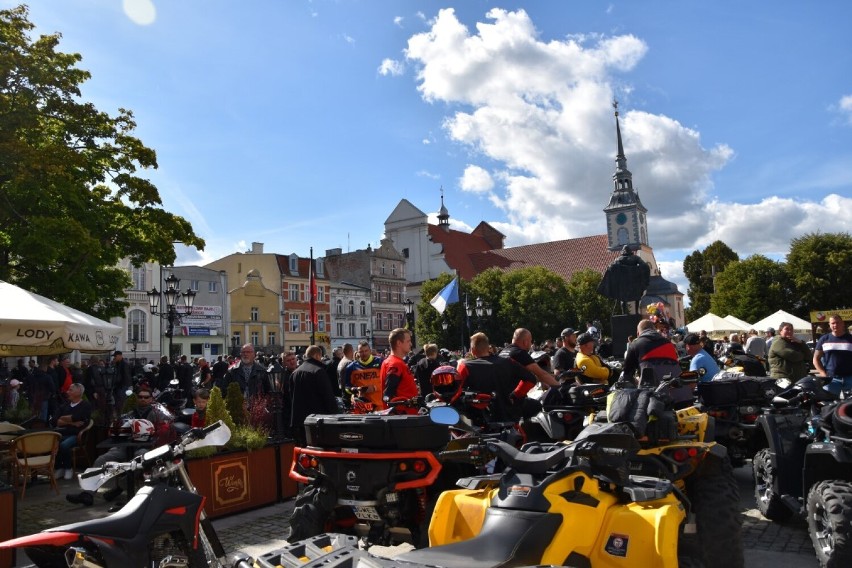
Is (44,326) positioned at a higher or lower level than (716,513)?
higher

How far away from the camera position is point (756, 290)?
52219 millimetres

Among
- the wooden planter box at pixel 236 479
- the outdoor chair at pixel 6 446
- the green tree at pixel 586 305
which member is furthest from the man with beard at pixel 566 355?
the green tree at pixel 586 305

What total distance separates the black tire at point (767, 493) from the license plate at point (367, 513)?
3.32m

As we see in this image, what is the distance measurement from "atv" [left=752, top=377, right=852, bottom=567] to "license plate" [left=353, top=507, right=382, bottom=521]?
110 inches

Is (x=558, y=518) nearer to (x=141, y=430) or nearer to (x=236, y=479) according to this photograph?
(x=236, y=479)

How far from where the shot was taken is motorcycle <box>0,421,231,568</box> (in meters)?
2.61

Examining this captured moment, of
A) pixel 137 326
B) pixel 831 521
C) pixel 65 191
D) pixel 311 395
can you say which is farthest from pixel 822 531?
pixel 137 326

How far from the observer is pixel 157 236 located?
1698 centimetres

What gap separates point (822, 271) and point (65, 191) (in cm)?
5121

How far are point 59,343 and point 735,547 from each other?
642 cm

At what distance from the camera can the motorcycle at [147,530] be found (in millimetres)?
2607

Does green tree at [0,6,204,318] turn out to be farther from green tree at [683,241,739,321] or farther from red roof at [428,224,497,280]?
green tree at [683,241,739,321]

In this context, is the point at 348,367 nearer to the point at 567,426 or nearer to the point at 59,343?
the point at 59,343

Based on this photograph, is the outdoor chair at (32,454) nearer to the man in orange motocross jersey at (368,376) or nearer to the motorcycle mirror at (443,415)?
the man in orange motocross jersey at (368,376)
